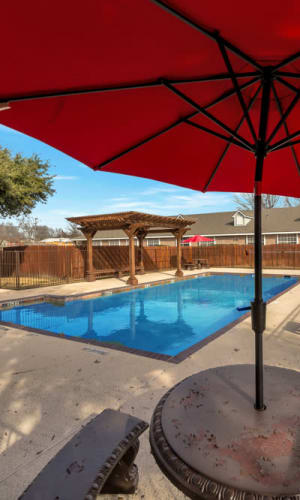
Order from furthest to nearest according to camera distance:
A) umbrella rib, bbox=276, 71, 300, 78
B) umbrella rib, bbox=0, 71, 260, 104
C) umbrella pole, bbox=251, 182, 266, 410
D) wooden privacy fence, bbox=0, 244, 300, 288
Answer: wooden privacy fence, bbox=0, 244, 300, 288, umbrella rib, bbox=0, 71, 260, 104, umbrella rib, bbox=276, 71, 300, 78, umbrella pole, bbox=251, 182, 266, 410

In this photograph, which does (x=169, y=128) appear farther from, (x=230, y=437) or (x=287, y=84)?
(x=230, y=437)

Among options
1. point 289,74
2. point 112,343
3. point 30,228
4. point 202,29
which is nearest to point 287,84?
point 289,74

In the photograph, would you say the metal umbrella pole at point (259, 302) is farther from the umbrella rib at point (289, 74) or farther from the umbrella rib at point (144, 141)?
the umbrella rib at point (144, 141)

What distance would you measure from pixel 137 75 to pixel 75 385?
348cm

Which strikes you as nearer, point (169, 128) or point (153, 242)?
point (169, 128)

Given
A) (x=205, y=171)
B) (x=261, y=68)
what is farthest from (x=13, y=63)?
(x=205, y=171)

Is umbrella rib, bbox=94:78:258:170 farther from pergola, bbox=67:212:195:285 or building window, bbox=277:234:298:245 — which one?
building window, bbox=277:234:298:245

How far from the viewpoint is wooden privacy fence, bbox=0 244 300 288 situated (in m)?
16.2

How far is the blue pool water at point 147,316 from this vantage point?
7777 millimetres

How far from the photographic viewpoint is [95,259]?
1841 cm

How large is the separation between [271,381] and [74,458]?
141 centimetres

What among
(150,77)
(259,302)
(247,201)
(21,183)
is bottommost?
(259,302)

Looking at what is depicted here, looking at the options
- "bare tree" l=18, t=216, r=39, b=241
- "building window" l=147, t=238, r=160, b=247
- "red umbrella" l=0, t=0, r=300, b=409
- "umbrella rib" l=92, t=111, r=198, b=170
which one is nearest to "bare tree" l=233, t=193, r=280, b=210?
"building window" l=147, t=238, r=160, b=247

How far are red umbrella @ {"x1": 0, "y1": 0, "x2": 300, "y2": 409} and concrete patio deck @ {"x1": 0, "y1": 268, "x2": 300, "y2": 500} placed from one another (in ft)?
5.91
